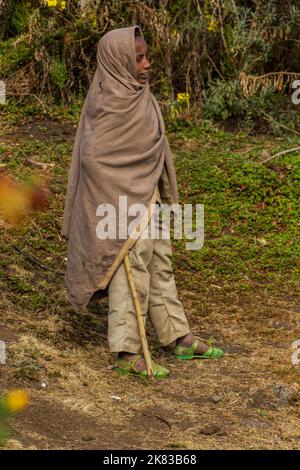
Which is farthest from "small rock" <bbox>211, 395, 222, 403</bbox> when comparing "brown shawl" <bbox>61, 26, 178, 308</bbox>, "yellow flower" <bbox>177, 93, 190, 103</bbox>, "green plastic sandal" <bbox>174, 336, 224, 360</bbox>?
"yellow flower" <bbox>177, 93, 190, 103</bbox>

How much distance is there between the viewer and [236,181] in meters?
8.95

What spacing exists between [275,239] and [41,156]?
2391mm

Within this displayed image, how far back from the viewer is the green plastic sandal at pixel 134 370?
17.6 ft

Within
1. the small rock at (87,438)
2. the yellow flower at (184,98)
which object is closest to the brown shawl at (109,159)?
the small rock at (87,438)

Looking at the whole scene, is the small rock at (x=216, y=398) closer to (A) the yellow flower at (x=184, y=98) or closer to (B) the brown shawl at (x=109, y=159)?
(B) the brown shawl at (x=109, y=159)

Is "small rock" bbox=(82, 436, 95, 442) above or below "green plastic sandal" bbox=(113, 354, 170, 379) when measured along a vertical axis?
above

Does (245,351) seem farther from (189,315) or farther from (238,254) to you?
(238,254)

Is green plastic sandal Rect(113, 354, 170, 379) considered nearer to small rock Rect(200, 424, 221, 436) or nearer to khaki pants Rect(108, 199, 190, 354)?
khaki pants Rect(108, 199, 190, 354)

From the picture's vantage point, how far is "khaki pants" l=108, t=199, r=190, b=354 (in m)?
5.34

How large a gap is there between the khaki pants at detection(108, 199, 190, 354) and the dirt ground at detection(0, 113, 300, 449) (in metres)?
0.23

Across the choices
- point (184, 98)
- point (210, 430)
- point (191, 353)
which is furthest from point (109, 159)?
point (184, 98)

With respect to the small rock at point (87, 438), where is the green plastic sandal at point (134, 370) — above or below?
below

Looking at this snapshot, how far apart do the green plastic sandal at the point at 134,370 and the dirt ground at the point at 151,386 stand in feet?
0.14

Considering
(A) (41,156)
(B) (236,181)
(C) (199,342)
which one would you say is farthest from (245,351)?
(A) (41,156)
